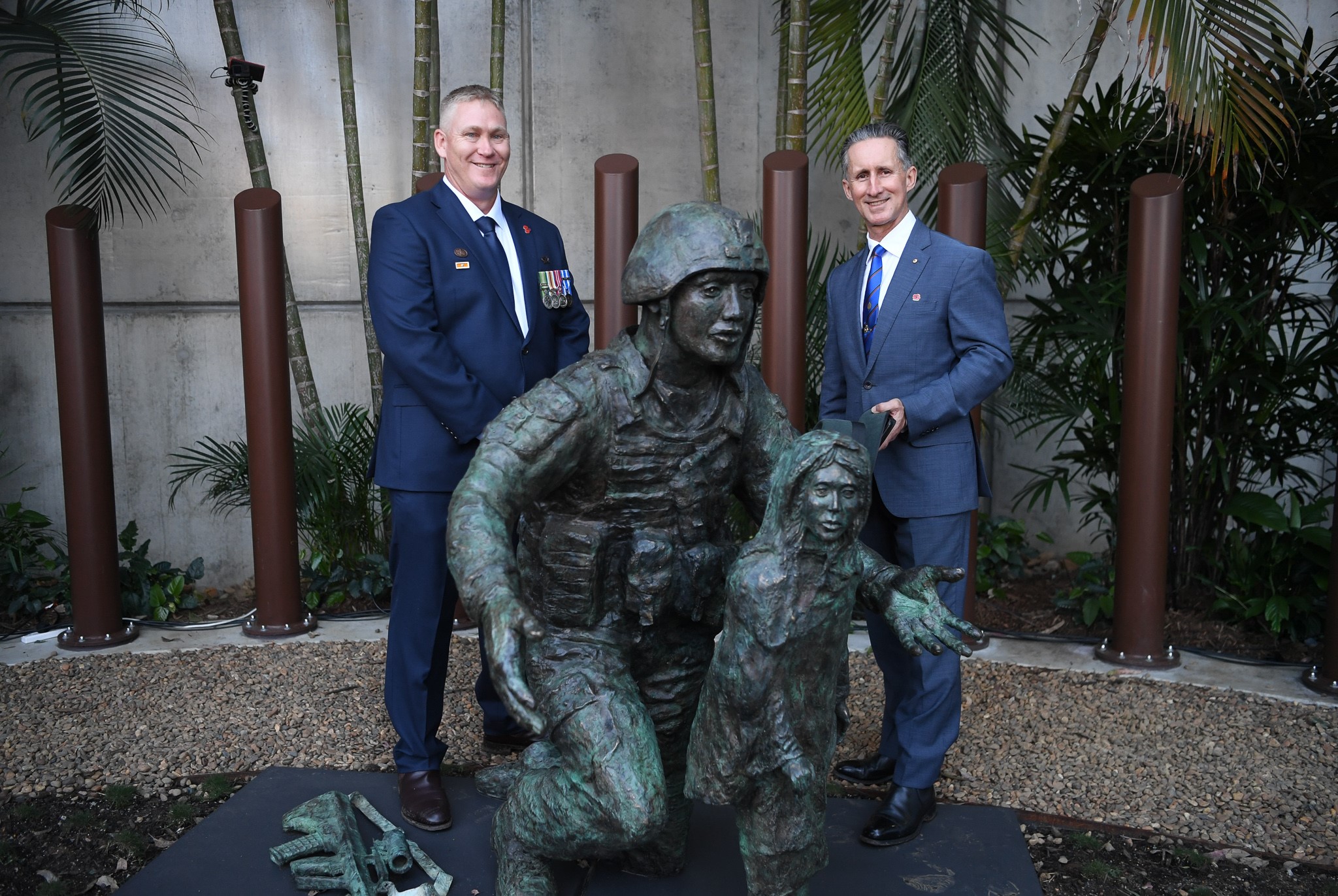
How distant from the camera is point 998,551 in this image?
5727 millimetres

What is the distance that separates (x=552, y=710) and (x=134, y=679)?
9.19ft

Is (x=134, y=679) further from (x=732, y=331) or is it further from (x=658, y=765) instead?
(x=732, y=331)

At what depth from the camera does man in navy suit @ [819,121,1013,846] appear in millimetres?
3045

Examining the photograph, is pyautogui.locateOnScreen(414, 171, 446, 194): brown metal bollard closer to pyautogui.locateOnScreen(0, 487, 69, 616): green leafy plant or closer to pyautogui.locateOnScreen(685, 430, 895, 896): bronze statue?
pyautogui.locateOnScreen(0, 487, 69, 616): green leafy plant

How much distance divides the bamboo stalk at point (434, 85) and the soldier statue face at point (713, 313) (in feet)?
9.90

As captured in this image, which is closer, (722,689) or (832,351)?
(722,689)

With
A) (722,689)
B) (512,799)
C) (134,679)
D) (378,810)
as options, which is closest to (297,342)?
(134,679)

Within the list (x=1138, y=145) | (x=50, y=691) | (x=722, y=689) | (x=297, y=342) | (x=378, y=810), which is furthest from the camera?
(x=297, y=342)

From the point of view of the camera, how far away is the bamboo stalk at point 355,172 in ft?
16.8

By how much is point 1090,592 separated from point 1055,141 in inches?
80.0

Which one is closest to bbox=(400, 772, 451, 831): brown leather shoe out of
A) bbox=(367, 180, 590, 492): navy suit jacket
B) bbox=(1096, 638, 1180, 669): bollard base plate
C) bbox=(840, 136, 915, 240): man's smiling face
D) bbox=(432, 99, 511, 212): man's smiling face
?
bbox=(367, 180, 590, 492): navy suit jacket

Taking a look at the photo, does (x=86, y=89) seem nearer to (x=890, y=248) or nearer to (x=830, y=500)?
(x=890, y=248)

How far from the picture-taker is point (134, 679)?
4.38 meters

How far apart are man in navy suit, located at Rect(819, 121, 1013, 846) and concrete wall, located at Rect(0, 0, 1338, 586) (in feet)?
10.4
